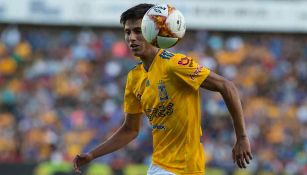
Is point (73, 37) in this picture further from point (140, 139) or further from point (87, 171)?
point (87, 171)

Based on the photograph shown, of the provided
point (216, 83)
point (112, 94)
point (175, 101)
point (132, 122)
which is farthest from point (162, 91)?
point (112, 94)

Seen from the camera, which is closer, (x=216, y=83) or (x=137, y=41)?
(x=216, y=83)

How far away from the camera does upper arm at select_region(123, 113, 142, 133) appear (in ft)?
20.1

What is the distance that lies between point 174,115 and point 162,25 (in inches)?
28.0

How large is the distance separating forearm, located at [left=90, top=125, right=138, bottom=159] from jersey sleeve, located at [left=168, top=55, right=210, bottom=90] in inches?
41.8

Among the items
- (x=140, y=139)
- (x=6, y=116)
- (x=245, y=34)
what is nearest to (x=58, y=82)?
(x=6, y=116)

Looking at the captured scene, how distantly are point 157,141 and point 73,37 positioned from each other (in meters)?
13.9

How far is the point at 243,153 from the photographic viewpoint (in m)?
5.17

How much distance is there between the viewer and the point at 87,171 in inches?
508

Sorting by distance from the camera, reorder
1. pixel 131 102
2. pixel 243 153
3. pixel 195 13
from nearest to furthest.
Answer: pixel 243 153 → pixel 131 102 → pixel 195 13

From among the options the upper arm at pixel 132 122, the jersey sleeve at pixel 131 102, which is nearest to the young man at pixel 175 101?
the jersey sleeve at pixel 131 102

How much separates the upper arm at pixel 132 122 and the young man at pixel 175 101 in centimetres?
42

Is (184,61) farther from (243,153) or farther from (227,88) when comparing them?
(243,153)

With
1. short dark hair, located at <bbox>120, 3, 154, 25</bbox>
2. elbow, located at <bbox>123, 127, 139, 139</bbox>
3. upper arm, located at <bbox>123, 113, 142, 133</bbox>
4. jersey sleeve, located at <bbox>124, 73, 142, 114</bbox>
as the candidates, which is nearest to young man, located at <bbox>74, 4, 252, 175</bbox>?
short dark hair, located at <bbox>120, 3, 154, 25</bbox>
